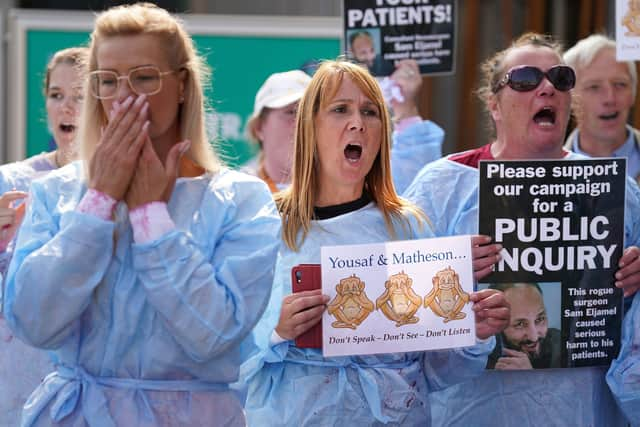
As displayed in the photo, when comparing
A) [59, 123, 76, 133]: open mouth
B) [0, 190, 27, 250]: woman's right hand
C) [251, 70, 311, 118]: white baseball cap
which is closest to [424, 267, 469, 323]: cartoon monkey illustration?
[0, 190, 27, 250]: woman's right hand

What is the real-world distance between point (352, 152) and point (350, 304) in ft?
1.70

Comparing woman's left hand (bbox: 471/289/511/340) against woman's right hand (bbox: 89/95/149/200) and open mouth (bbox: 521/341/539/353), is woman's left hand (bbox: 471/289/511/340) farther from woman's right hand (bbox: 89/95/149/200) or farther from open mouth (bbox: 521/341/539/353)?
woman's right hand (bbox: 89/95/149/200)

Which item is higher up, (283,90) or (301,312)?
(283,90)

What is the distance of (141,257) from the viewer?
2.67 meters

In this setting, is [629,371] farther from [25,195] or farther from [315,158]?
[25,195]

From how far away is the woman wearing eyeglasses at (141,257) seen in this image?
267 cm

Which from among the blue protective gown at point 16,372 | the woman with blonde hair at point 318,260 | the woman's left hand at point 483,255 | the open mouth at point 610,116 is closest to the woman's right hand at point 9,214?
the blue protective gown at point 16,372

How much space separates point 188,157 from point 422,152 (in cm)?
207

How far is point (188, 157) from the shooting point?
2.96m

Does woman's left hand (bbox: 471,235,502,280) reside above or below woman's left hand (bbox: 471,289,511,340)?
above

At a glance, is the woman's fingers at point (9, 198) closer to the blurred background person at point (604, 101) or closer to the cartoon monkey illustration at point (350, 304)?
the cartoon monkey illustration at point (350, 304)

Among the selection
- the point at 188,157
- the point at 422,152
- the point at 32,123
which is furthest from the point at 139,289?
the point at 32,123

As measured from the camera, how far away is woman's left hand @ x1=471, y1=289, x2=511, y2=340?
3.35 meters

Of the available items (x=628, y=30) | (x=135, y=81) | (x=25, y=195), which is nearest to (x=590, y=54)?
(x=628, y=30)
